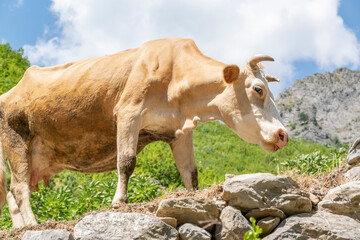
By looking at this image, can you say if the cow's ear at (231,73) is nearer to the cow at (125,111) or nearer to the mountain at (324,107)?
the cow at (125,111)

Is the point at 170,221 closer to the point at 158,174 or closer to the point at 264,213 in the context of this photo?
the point at 264,213

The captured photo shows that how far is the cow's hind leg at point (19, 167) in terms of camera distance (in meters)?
7.11

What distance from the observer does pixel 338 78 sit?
99688 mm

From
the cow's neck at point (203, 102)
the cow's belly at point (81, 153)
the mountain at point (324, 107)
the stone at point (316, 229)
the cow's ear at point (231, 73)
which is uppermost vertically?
the mountain at point (324, 107)

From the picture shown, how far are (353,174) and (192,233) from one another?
274 centimetres

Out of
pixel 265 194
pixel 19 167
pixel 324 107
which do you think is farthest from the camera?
pixel 324 107

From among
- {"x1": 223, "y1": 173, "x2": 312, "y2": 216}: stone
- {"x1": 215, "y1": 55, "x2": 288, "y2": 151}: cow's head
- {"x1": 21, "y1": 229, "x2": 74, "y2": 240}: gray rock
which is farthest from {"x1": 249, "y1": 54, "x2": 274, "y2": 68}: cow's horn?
{"x1": 21, "y1": 229, "x2": 74, "y2": 240}: gray rock

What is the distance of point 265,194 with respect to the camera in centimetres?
550

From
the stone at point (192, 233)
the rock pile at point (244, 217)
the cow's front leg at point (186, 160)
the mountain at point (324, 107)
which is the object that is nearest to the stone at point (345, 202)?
the rock pile at point (244, 217)

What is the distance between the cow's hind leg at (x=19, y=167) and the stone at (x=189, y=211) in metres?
2.58

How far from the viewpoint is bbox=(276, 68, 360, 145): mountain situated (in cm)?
7856

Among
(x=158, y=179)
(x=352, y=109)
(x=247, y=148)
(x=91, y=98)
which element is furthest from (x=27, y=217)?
(x=352, y=109)

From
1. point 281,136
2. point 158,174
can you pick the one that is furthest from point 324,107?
point 281,136

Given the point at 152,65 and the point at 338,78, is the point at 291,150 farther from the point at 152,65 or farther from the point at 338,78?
the point at 338,78
